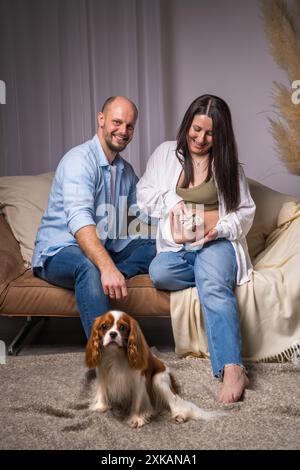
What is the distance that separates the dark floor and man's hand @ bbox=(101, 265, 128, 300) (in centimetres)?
65

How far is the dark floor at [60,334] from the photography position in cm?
298

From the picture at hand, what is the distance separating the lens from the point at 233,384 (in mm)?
2232

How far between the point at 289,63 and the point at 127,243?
173cm

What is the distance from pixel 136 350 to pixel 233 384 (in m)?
0.47

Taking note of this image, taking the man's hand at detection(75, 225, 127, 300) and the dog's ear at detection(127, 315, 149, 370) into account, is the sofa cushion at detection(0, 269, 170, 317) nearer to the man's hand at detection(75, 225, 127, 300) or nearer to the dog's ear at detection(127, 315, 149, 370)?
the man's hand at detection(75, 225, 127, 300)

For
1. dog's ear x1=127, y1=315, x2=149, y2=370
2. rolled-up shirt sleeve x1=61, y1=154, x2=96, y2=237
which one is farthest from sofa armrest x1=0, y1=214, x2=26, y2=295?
dog's ear x1=127, y1=315, x2=149, y2=370

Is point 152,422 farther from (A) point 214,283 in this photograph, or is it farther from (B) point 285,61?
(B) point 285,61

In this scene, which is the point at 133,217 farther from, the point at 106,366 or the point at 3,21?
the point at 3,21

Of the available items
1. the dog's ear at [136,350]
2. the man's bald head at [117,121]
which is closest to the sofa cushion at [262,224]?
the man's bald head at [117,121]

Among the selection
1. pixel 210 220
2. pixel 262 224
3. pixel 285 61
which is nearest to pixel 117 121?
pixel 210 220

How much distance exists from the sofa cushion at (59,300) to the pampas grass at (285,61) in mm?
1633

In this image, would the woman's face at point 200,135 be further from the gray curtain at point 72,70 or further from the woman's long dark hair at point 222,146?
the gray curtain at point 72,70
